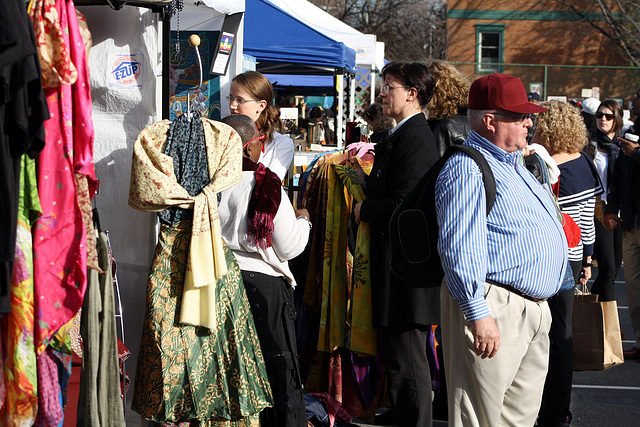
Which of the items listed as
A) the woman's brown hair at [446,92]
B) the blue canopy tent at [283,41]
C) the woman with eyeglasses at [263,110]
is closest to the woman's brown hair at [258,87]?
the woman with eyeglasses at [263,110]

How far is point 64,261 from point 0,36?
0.79m

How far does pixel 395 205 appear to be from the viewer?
3758 millimetres

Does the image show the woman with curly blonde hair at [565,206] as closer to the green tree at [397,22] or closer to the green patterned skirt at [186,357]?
the green patterned skirt at [186,357]

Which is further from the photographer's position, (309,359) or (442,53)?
(442,53)

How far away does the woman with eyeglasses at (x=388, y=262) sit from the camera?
3771 millimetres

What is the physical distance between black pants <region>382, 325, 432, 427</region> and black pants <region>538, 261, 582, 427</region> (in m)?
0.99

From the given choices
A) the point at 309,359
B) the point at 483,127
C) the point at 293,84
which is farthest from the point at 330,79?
the point at 483,127

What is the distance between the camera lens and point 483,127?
10.5ft

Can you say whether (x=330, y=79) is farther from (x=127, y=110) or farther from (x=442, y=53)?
(x=442, y=53)

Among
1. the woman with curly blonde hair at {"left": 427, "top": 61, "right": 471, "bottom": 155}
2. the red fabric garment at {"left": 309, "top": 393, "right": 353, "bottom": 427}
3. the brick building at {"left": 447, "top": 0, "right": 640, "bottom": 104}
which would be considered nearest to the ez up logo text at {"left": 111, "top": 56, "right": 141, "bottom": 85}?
the woman with curly blonde hair at {"left": 427, "top": 61, "right": 471, "bottom": 155}

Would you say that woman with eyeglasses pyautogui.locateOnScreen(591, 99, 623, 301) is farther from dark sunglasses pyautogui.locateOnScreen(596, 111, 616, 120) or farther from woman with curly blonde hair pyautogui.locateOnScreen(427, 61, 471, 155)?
woman with curly blonde hair pyautogui.locateOnScreen(427, 61, 471, 155)

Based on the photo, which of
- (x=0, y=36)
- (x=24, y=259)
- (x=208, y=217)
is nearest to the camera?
(x=0, y=36)

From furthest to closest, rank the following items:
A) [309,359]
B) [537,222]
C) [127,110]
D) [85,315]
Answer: [309,359] < [127,110] < [537,222] < [85,315]

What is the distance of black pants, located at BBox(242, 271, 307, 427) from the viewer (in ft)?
12.0
